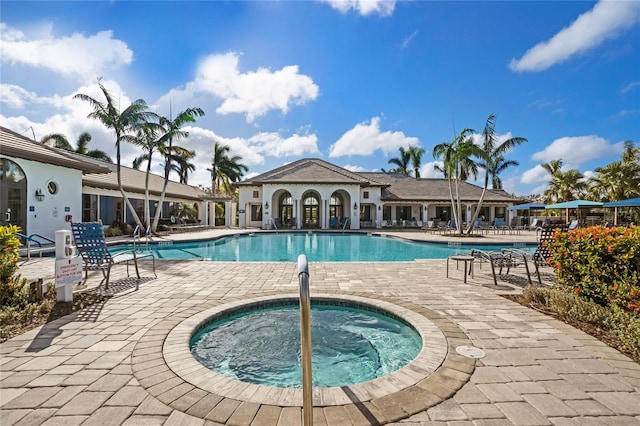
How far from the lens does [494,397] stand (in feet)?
7.25

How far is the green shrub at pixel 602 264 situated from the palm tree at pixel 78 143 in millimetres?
33616

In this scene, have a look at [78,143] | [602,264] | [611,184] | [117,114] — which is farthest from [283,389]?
[78,143]

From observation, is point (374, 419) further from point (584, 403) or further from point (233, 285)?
point (233, 285)

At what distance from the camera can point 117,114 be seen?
14789 millimetres

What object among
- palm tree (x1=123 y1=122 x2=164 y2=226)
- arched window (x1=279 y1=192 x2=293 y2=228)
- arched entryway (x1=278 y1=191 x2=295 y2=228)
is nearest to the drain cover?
palm tree (x1=123 y1=122 x2=164 y2=226)

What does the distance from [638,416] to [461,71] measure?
13.3 metres

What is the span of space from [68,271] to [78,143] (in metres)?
31.0

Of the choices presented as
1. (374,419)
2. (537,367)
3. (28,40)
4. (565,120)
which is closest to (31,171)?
(28,40)

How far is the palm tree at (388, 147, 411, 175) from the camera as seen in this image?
3734cm

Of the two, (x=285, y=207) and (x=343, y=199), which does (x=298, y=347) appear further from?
(x=285, y=207)

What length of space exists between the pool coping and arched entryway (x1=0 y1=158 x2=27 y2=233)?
41.4 feet

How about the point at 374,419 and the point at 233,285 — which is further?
the point at 233,285

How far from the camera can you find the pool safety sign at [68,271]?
4.22 metres

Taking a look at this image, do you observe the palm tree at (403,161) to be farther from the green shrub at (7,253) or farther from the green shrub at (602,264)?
the green shrub at (7,253)
